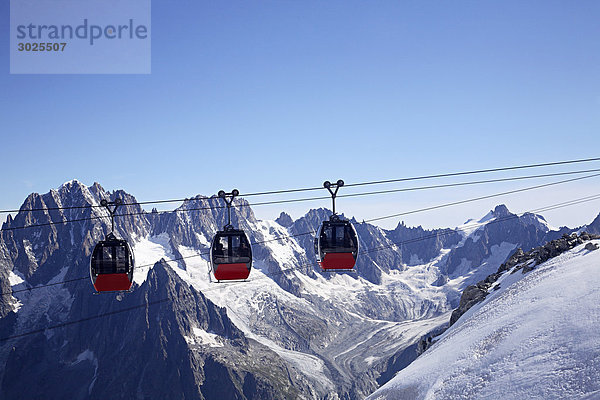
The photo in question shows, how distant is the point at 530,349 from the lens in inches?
1501

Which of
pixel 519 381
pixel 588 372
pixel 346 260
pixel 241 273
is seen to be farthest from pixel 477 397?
pixel 241 273

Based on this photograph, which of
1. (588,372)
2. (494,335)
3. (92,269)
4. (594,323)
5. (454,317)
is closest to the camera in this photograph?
(588,372)

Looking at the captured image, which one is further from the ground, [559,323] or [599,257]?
[599,257]

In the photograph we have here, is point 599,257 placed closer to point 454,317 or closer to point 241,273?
point 454,317

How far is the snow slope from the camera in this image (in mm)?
32375

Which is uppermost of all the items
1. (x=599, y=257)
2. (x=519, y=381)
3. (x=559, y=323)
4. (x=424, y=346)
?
(x=599, y=257)

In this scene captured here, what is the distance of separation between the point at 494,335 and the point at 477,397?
10864mm

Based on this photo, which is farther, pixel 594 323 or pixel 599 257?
pixel 599 257

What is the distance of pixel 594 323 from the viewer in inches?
1404

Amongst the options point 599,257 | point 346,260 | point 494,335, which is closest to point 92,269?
point 346,260

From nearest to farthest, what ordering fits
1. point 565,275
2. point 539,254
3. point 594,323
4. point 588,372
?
point 588,372
point 594,323
point 565,275
point 539,254

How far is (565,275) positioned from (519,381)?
20511 millimetres

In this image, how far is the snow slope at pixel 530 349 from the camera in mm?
32375

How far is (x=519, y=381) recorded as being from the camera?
113 ft
